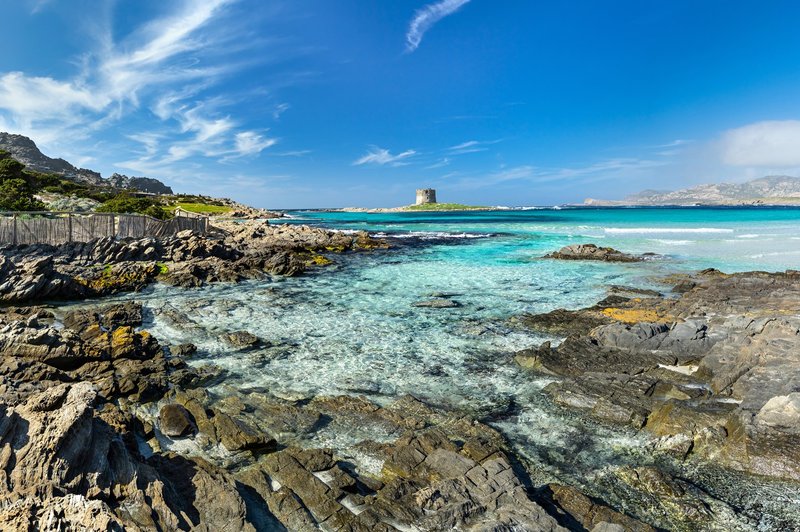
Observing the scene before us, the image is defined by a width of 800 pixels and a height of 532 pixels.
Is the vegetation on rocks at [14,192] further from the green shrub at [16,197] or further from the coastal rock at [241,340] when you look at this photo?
the coastal rock at [241,340]

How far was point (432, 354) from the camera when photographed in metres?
12.8

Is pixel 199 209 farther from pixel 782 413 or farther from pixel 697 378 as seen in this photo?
pixel 782 413

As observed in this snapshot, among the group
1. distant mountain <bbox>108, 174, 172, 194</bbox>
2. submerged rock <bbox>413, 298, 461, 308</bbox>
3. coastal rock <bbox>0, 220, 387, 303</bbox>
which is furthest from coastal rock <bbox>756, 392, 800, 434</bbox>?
distant mountain <bbox>108, 174, 172, 194</bbox>

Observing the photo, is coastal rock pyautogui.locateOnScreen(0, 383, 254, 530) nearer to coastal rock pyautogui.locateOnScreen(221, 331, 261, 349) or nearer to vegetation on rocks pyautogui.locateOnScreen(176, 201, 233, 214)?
coastal rock pyautogui.locateOnScreen(221, 331, 261, 349)

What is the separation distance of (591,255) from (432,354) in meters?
26.5

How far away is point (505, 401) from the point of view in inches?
380

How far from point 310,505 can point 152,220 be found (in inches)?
1210

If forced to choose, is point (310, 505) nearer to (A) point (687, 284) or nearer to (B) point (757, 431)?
(B) point (757, 431)

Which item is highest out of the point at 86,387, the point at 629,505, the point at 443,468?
the point at 86,387

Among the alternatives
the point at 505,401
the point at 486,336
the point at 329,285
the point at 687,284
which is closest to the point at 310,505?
the point at 505,401

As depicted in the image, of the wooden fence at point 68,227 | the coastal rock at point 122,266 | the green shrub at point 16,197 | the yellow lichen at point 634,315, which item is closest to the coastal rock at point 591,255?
the yellow lichen at point 634,315

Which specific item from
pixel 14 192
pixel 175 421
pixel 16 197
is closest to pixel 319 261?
pixel 175 421

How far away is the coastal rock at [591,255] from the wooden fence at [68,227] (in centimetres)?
3118

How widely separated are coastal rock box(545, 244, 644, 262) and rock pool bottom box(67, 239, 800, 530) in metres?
5.04
